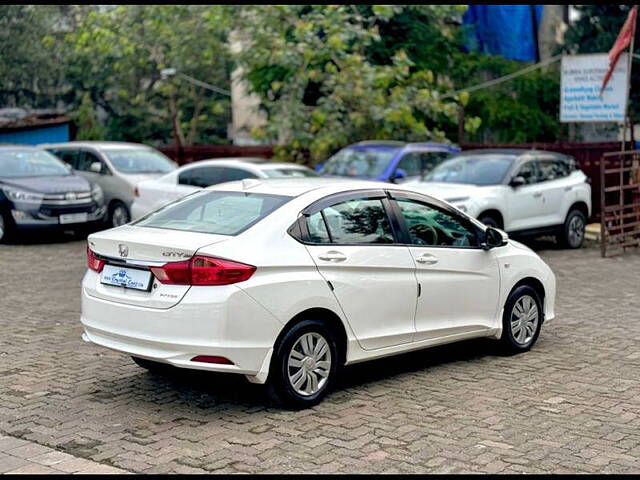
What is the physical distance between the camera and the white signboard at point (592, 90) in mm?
17516

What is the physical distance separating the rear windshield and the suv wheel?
1123 cm

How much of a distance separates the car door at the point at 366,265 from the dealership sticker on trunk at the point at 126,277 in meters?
1.13

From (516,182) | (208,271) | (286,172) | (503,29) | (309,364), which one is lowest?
(309,364)

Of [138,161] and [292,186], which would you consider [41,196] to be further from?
[292,186]

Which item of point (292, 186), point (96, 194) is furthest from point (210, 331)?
point (96, 194)

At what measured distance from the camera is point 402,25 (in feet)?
83.6

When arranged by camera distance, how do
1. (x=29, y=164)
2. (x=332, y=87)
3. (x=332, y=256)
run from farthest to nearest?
(x=332, y=87), (x=29, y=164), (x=332, y=256)

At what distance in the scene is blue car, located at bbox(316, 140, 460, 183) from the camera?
54.8ft

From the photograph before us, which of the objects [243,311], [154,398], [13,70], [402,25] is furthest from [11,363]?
[13,70]

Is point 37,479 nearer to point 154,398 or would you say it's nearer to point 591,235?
point 154,398

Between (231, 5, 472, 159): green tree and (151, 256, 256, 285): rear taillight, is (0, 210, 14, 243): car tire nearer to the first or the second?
(231, 5, 472, 159): green tree

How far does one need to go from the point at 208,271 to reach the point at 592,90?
1361 cm

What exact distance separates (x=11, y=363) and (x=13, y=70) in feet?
78.1

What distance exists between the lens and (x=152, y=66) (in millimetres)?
33969
